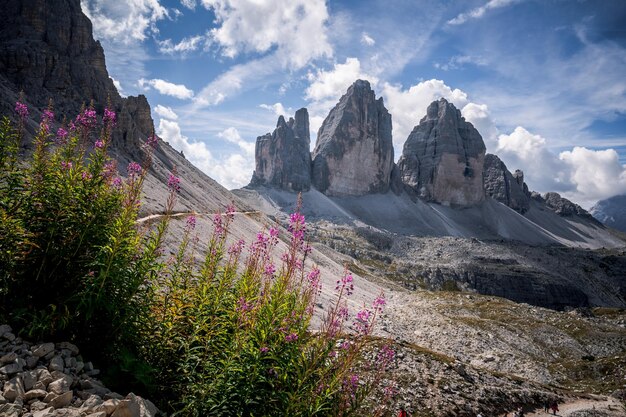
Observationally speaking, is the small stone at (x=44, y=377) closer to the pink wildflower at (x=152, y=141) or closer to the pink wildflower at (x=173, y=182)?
the pink wildflower at (x=173, y=182)

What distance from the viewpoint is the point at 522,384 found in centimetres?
2591

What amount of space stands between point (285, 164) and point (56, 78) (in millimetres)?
138904

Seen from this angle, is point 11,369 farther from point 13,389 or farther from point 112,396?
point 112,396

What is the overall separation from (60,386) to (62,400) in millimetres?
279

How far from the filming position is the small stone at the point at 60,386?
217 inches

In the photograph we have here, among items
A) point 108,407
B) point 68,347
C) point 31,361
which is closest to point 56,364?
point 31,361

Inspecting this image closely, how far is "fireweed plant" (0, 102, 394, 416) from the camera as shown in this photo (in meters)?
5.97

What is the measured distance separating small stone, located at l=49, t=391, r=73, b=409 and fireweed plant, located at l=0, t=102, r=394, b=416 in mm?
1042

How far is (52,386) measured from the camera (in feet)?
18.1

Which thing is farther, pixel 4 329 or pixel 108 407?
pixel 4 329

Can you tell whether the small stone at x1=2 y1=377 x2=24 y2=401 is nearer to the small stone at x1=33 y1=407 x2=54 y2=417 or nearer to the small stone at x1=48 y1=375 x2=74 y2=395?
the small stone at x1=48 y1=375 x2=74 y2=395

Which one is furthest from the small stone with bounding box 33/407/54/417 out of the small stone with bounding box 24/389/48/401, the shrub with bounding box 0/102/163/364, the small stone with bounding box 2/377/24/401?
the shrub with bounding box 0/102/163/364

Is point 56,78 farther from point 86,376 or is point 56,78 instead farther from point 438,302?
point 438,302

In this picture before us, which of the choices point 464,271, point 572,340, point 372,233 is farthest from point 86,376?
point 372,233
